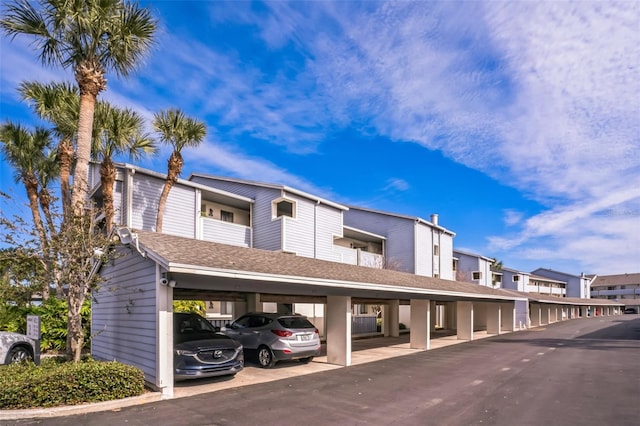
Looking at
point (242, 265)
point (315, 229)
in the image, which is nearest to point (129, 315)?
point (242, 265)

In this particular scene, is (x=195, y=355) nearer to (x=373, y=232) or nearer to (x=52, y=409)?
(x=52, y=409)

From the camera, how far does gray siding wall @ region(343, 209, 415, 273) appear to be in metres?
32.9

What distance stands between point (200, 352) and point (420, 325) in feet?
37.7

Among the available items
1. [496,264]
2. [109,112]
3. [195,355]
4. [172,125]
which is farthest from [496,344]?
[496,264]

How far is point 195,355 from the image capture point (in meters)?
10.4

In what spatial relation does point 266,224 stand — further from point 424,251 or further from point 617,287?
point 617,287

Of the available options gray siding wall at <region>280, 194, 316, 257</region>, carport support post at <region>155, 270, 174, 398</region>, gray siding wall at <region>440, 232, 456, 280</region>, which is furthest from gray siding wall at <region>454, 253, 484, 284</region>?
carport support post at <region>155, 270, 174, 398</region>

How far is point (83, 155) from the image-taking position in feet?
39.7

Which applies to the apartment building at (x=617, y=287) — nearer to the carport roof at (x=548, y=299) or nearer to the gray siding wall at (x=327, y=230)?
the carport roof at (x=548, y=299)

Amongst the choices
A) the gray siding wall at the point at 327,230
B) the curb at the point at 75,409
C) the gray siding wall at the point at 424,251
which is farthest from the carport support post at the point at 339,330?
the gray siding wall at the point at 424,251

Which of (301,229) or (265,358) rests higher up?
(301,229)

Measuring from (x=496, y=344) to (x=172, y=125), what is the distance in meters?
18.9

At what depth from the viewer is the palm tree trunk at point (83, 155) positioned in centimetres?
1135

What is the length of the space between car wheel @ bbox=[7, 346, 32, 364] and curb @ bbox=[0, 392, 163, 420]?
17.9 ft
